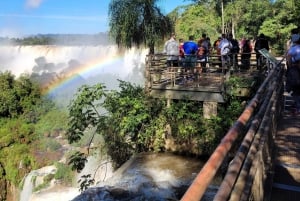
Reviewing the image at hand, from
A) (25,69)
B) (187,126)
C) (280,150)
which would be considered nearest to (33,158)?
(187,126)

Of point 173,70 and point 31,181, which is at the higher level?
point 173,70

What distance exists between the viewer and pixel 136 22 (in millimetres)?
17500

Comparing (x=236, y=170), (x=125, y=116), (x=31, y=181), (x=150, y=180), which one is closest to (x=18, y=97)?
(x=31, y=181)

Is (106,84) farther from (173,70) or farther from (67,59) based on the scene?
(173,70)

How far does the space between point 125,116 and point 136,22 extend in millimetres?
8967

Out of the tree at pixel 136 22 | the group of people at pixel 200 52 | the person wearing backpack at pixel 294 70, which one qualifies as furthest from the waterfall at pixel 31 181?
the person wearing backpack at pixel 294 70

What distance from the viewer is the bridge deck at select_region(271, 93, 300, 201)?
11.5 ft

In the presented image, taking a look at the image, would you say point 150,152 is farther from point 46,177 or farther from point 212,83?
point 46,177

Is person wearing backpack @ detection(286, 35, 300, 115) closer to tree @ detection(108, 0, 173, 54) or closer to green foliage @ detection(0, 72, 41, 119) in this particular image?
tree @ detection(108, 0, 173, 54)

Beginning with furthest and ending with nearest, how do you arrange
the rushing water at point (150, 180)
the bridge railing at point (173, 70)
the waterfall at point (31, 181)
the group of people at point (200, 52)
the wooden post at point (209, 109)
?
the waterfall at point (31, 181), the group of people at point (200, 52), the bridge railing at point (173, 70), the wooden post at point (209, 109), the rushing water at point (150, 180)

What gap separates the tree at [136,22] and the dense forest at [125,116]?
50 cm

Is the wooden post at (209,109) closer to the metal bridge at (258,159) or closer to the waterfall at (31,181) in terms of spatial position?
the metal bridge at (258,159)

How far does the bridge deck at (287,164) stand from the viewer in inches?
137

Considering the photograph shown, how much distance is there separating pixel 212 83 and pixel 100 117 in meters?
3.41
